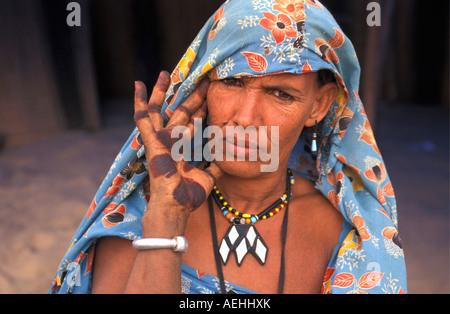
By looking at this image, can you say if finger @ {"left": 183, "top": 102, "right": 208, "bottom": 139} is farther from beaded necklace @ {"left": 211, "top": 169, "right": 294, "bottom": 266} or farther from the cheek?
beaded necklace @ {"left": 211, "top": 169, "right": 294, "bottom": 266}

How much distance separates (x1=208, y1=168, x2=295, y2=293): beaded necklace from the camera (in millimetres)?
1718

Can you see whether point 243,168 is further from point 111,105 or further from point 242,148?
point 111,105

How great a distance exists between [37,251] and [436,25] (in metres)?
6.57

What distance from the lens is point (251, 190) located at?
180 cm

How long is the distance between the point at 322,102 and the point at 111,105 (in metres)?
5.97

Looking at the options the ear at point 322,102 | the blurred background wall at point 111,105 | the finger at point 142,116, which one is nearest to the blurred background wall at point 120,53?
the blurred background wall at point 111,105

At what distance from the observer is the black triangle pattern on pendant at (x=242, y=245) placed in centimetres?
172

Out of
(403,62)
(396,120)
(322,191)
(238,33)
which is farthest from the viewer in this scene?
(403,62)

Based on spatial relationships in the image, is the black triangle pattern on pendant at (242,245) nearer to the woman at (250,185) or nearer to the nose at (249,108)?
the woman at (250,185)

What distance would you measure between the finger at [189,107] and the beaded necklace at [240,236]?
38 centimetres

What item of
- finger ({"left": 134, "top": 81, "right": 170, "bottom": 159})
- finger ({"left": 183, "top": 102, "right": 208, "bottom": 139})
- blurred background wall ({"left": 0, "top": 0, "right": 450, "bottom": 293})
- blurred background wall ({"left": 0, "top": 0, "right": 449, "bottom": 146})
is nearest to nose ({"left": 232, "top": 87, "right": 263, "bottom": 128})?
finger ({"left": 183, "top": 102, "right": 208, "bottom": 139})

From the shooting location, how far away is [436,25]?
277 inches
